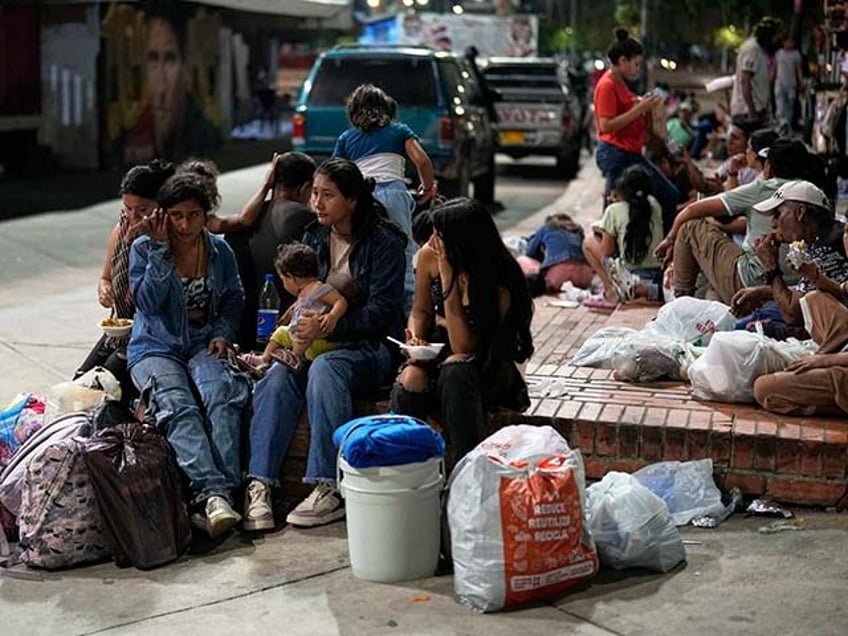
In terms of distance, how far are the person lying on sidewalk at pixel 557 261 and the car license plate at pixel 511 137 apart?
480 inches

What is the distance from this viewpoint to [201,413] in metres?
5.90

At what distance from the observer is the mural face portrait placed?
23688 millimetres

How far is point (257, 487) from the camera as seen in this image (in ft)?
18.9

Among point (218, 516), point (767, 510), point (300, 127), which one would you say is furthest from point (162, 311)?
point (300, 127)

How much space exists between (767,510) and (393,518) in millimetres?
1668

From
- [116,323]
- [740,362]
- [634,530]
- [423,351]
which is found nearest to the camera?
[634,530]

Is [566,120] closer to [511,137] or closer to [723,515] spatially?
[511,137]

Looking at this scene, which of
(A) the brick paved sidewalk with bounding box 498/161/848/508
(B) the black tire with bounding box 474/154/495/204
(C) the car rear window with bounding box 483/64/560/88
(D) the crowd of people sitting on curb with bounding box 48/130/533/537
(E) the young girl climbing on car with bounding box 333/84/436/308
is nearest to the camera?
(D) the crowd of people sitting on curb with bounding box 48/130/533/537

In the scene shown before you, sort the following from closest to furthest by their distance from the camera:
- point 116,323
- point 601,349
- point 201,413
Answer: point 201,413 → point 116,323 → point 601,349

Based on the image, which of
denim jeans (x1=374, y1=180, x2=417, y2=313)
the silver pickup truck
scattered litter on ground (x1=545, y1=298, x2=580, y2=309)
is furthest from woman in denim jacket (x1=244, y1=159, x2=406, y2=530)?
the silver pickup truck

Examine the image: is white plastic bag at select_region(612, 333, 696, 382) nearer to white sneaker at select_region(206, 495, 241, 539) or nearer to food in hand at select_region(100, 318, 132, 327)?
white sneaker at select_region(206, 495, 241, 539)

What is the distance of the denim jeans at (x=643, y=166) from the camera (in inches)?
407

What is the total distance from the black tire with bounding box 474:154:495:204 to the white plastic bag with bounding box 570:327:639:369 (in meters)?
10.8

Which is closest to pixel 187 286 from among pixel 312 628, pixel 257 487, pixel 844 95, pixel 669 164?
pixel 257 487
